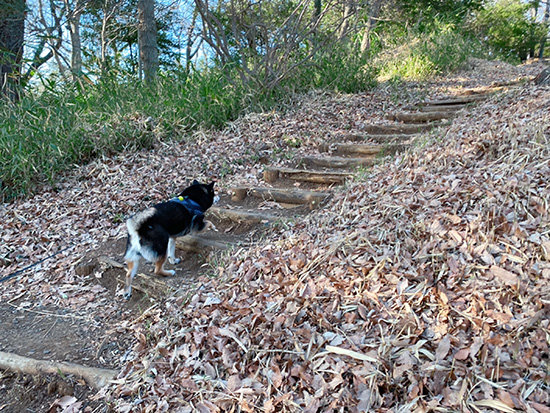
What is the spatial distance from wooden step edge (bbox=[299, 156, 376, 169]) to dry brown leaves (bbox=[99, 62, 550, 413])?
1695 millimetres

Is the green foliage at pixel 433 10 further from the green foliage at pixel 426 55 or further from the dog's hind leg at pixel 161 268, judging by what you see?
the dog's hind leg at pixel 161 268

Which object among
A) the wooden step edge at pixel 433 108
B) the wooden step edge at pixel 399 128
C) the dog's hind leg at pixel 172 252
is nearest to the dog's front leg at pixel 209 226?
the dog's hind leg at pixel 172 252

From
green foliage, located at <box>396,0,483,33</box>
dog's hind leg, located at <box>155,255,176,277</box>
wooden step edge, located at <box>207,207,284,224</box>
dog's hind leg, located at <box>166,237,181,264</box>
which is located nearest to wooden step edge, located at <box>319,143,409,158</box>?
wooden step edge, located at <box>207,207,284,224</box>

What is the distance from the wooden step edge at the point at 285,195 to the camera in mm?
4266

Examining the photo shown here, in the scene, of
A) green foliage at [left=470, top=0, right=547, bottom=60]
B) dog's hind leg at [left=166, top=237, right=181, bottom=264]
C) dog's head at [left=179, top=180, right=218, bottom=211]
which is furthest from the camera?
green foliage at [left=470, top=0, right=547, bottom=60]

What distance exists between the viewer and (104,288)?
12.3 feet

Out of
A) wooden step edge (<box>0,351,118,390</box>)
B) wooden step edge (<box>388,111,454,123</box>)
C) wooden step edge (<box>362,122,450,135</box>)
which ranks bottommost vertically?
wooden step edge (<box>0,351,118,390</box>)

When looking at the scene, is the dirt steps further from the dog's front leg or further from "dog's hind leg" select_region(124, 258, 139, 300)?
"dog's hind leg" select_region(124, 258, 139, 300)

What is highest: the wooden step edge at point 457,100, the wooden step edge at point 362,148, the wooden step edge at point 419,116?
the wooden step edge at point 457,100

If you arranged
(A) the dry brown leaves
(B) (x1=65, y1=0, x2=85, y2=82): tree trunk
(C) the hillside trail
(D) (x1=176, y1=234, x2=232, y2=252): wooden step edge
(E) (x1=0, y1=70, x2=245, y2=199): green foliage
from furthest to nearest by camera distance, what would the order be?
1. (B) (x1=65, y1=0, x2=85, y2=82): tree trunk
2. (E) (x1=0, y1=70, x2=245, y2=199): green foliage
3. (D) (x1=176, y1=234, x2=232, y2=252): wooden step edge
4. (C) the hillside trail
5. (A) the dry brown leaves

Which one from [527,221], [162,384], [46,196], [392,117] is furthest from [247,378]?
[392,117]

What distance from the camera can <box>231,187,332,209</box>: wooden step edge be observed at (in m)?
4.27

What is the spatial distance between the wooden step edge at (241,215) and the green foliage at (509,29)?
47.8ft

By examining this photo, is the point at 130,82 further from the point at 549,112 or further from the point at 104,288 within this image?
the point at 549,112
